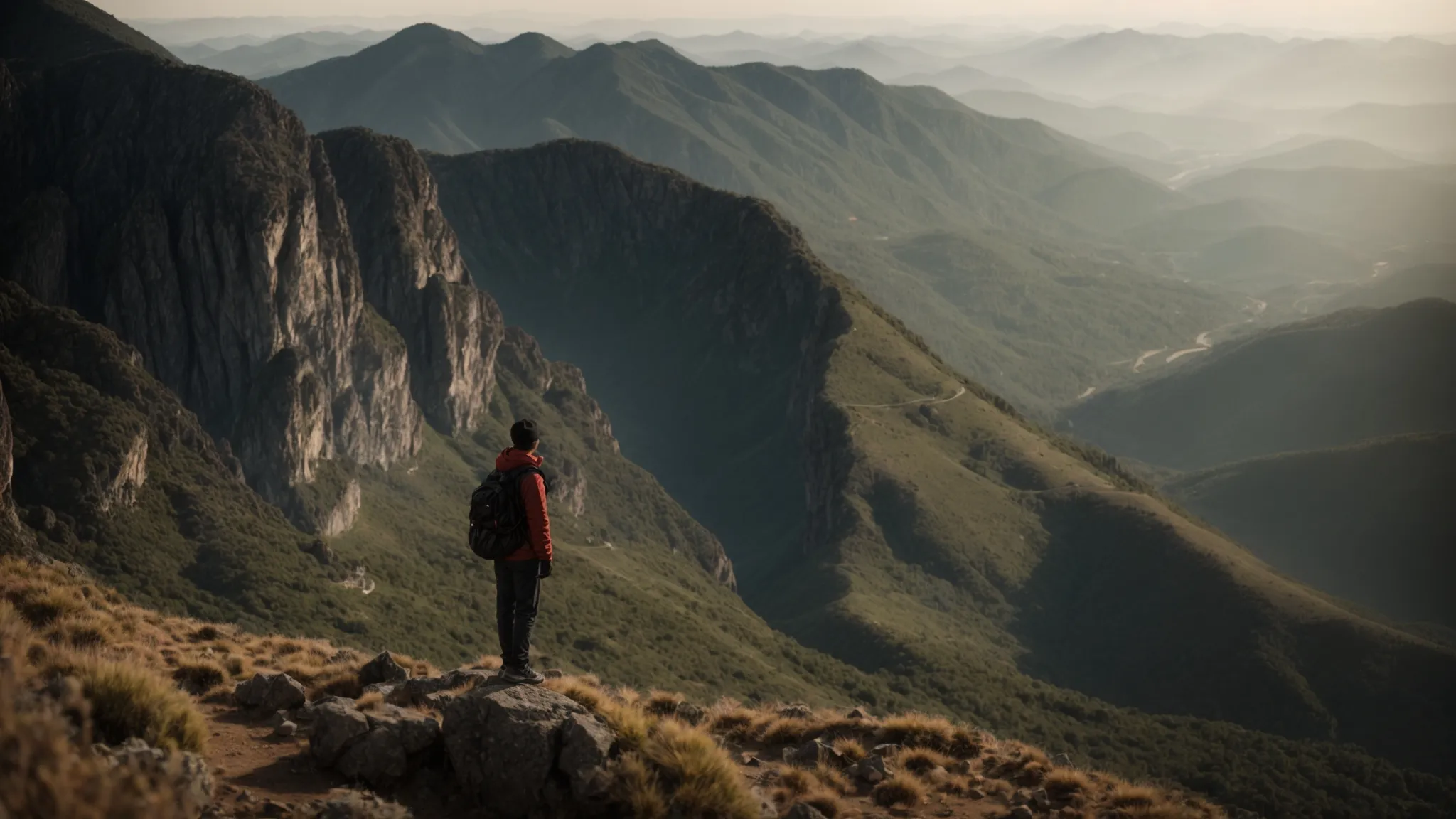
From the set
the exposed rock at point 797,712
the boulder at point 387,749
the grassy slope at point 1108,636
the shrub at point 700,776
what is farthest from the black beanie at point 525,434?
the grassy slope at point 1108,636

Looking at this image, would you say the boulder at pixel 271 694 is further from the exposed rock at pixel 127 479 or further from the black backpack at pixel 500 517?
the exposed rock at pixel 127 479

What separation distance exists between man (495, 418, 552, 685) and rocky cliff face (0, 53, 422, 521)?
147243 mm

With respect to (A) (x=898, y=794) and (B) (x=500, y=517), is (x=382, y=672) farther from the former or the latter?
(A) (x=898, y=794)

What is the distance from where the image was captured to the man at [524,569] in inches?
942

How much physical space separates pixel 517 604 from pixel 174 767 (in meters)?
10.5

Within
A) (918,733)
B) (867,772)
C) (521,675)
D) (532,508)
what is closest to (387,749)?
(521,675)

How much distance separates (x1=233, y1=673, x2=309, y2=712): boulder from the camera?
24.8 m

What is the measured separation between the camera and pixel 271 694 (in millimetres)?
24922

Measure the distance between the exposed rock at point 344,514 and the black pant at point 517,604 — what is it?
142 m

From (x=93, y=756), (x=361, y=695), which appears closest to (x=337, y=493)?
(x=361, y=695)

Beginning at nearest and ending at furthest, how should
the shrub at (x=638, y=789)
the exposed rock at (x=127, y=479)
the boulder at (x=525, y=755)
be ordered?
the shrub at (x=638, y=789), the boulder at (x=525, y=755), the exposed rock at (x=127, y=479)

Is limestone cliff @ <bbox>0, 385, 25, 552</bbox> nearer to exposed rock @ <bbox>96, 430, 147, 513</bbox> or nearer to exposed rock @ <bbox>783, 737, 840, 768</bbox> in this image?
exposed rock @ <bbox>96, 430, 147, 513</bbox>

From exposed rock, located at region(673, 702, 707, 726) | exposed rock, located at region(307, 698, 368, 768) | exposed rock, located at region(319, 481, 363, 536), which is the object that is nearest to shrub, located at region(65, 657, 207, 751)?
exposed rock, located at region(307, 698, 368, 768)

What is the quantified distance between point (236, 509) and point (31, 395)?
2629 cm
